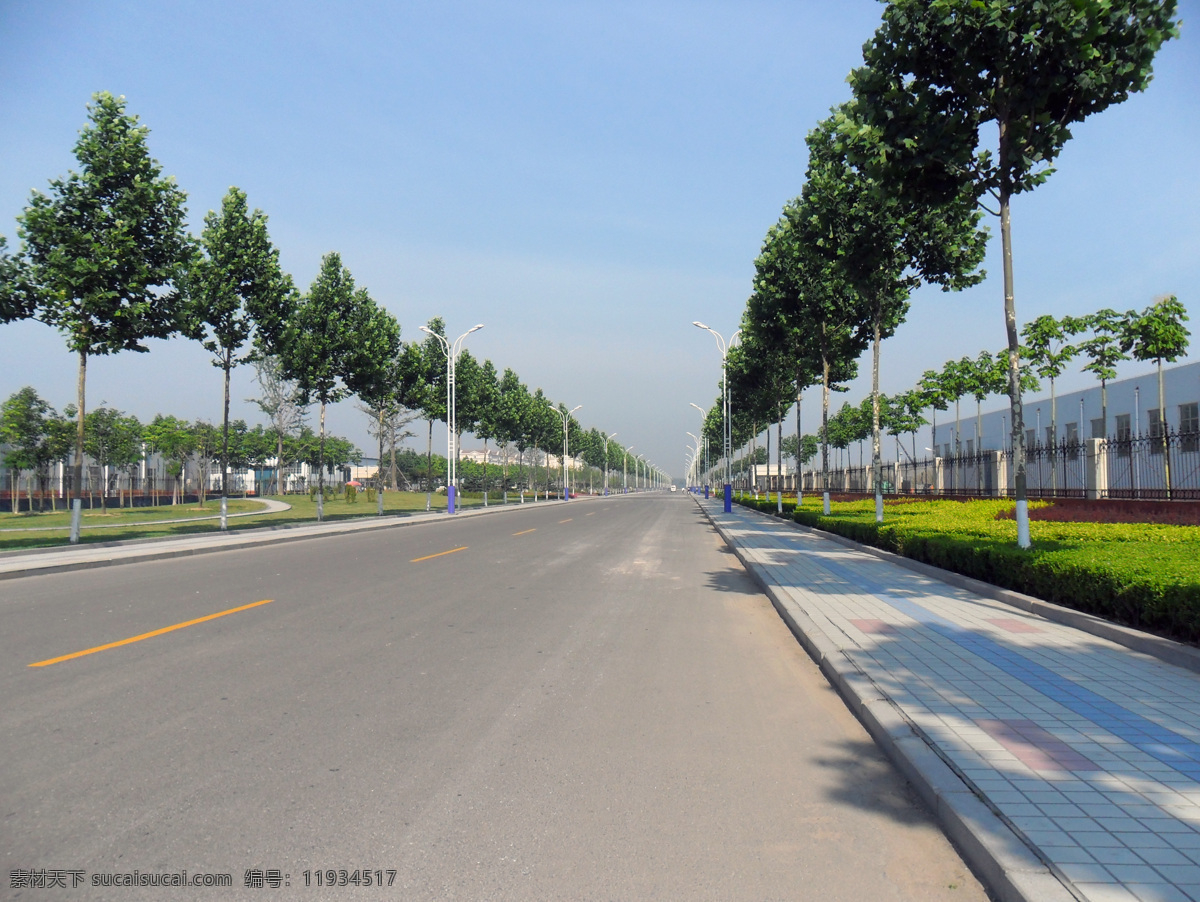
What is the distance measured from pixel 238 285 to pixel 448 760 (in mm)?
27047

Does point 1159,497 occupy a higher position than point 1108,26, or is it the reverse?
point 1108,26

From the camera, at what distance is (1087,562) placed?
27.8ft

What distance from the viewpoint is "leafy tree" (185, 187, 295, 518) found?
26.3m

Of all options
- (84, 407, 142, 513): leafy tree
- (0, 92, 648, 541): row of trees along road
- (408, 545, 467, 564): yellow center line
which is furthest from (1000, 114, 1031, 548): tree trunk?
(84, 407, 142, 513): leafy tree

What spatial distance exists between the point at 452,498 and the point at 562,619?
32.0 m

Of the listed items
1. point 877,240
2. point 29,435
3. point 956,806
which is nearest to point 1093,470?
point 877,240

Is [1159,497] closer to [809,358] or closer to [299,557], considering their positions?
[809,358]

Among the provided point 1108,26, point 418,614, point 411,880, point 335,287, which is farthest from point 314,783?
point 335,287

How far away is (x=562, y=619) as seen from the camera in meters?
9.28

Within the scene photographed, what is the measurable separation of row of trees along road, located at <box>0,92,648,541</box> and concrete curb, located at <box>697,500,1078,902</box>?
768 inches

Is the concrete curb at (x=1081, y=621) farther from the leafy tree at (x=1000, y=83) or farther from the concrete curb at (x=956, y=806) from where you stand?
the concrete curb at (x=956, y=806)

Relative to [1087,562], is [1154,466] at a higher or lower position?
higher

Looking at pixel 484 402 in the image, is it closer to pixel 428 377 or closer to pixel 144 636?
pixel 428 377

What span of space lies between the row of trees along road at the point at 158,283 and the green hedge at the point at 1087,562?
19277mm
